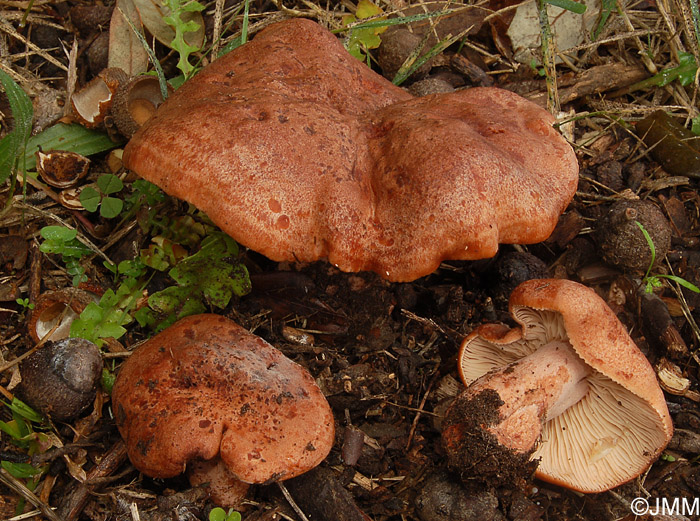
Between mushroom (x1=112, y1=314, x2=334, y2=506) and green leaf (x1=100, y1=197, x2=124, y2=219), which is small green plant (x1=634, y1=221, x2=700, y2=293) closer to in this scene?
mushroom (x1=112, y1=314, x2=334, y2=506)

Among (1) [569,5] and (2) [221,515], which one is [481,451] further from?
(1) [569,5]

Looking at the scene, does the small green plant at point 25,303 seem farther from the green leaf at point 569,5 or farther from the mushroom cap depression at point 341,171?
the green leaf at point 569,5

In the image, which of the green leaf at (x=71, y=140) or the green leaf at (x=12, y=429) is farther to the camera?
the green leaf at (x=71, y=140)

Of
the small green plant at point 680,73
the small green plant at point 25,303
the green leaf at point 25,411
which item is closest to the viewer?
the green leaf at point 25,411

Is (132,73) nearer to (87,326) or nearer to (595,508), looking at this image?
(87,326)

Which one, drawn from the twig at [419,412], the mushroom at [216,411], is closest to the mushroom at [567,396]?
the twig at [419,412]

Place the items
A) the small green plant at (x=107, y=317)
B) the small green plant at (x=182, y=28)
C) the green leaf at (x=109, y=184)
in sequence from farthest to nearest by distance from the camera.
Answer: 1. the small green plant at (x=182, y=28)
2. the green leaf at (x=109, y=184)
3. the small green plant at (x=107, y=317)

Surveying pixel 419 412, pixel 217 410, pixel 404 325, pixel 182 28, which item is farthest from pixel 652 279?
pixel 182 28
